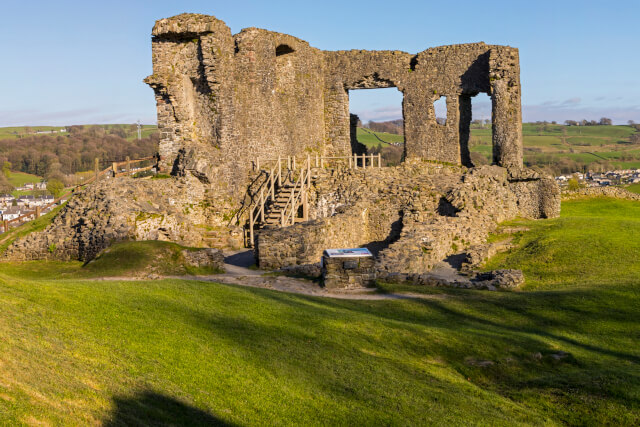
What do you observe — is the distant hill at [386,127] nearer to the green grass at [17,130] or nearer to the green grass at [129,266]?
the green grass at [17,130]

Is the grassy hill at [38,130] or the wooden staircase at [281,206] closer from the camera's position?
the wooden staircase at [281,206]

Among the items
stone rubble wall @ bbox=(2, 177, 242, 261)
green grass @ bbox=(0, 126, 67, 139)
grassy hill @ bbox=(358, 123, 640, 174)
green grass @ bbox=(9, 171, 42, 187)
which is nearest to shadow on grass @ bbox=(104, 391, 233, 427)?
stone rubble wall @ bbox=(2, 177, 242, 261)

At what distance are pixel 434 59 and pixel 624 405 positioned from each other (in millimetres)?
29698

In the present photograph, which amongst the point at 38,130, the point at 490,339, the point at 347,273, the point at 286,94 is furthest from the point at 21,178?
the point at 490,339

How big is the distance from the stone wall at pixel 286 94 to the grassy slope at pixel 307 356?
15.4 m

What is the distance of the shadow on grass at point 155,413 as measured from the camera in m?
6.90

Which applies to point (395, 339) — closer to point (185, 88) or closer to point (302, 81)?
point (185, 88)

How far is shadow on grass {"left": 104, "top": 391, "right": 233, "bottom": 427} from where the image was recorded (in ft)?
22.6

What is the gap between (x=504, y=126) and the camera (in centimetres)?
3506

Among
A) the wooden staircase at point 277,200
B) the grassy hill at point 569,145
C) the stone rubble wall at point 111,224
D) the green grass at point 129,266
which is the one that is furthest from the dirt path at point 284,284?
the grassy hill at point 569,145

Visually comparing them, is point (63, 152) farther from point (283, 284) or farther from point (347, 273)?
point (347, 273)

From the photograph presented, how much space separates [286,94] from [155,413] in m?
29.0

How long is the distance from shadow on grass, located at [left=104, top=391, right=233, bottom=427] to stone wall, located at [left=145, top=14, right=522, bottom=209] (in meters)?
22.0

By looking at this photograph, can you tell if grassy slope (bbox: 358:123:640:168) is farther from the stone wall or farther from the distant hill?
the stone wall
